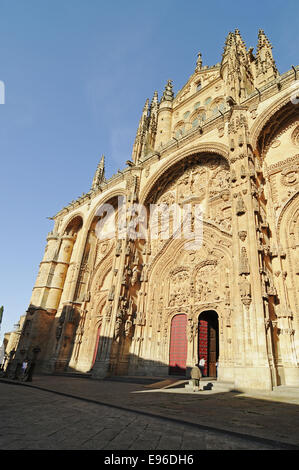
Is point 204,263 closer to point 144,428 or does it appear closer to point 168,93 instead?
point 144,428

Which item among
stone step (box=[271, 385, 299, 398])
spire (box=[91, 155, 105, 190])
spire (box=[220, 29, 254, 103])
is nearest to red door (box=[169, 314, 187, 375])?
stone step (box=[271, 385, 299, 398])

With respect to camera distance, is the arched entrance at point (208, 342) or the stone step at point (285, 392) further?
the arched entrance at point (208, 342)

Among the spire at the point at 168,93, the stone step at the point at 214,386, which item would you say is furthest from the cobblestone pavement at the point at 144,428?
the spire at the point at 168,93

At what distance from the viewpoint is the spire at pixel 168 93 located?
89.7ft

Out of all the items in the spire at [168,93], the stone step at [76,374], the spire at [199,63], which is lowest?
the stone step at [76,374]

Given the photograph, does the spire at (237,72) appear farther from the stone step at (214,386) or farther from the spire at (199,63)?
the stone step at (214,386)

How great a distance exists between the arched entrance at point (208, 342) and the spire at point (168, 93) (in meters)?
22.6

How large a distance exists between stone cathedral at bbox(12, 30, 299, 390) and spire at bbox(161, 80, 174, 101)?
360 cm

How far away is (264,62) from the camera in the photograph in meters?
19.2

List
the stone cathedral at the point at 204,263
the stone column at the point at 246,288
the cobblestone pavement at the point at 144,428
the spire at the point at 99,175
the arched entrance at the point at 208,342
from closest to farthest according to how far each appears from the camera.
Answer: the cobblestone pavement at the point at 144,428, the stone column at the point at 246,288, the stone cathedral at the point at 204,263, the arched entrance at the point at 208,342, the spire at the point at 99,175

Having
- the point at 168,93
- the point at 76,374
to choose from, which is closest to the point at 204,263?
the point at 76,374

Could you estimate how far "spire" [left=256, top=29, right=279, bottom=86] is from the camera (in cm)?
1840
